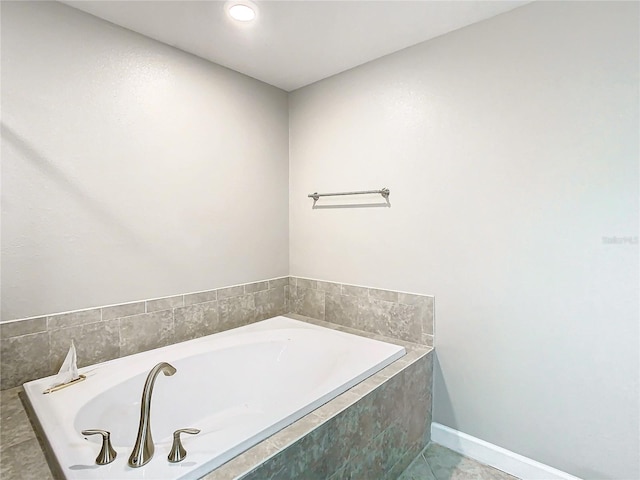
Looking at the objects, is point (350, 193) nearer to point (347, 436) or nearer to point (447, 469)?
point (347, 436)

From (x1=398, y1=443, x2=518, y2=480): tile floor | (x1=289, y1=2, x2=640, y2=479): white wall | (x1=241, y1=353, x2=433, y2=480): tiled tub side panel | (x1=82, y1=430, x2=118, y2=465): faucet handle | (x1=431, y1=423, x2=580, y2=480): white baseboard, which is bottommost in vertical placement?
(x1=398, y1=443, x2=518, y2=480): tile floor

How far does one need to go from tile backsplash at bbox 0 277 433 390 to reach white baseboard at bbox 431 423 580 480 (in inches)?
21.4

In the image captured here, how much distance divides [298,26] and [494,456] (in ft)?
8.50

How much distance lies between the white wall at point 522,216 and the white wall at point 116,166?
0.95 m

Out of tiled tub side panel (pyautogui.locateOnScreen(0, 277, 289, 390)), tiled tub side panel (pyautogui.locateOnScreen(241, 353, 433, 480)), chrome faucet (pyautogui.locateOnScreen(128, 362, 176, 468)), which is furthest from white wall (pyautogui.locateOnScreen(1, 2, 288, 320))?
tiled tub side panel (pyautogui.locateOnScreen(241, 353, 433, 480))

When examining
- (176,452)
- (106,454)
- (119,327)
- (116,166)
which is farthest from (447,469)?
(116,166)

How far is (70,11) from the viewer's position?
1.68m

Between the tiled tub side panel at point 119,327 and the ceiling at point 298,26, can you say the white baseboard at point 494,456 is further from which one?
the ceiling at point 298,26

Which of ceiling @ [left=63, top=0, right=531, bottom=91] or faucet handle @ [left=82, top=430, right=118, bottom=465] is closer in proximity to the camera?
faucet handle @ [left=82, top=430, right=118, bottom=465]

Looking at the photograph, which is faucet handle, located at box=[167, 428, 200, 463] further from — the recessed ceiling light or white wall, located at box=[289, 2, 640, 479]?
the recessed ceiling light

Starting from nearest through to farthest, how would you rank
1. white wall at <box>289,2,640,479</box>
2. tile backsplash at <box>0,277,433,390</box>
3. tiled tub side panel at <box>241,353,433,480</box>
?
tiled tub side panel at <box>241,353,433,480</box> → white wall at <box>289,2,640,479</box> → tile backsplash at <box>0,277,433,390</box>

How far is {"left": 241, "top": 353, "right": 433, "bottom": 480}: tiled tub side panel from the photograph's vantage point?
3.81ft

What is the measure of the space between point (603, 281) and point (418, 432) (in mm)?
1219

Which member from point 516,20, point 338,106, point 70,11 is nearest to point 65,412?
point 70,11
